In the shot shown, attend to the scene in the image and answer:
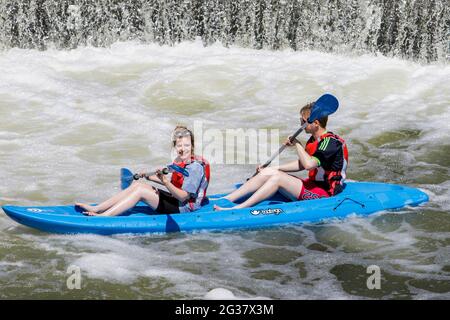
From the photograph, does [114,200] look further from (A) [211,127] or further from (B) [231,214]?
(A) [211,127]

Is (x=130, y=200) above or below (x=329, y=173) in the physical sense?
below

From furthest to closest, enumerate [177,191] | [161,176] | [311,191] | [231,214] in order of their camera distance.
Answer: [311,191], [231,214], [177,191], [161,176]

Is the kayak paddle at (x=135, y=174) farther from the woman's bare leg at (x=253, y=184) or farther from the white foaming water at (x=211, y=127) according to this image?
the woman's bare leg at (x=253, y=184)

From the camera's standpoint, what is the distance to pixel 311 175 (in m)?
6.65

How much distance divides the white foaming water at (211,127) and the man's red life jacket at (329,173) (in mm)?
322

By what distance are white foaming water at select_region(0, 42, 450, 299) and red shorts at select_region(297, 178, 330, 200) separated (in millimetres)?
278

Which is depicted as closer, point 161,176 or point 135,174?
point 161,176

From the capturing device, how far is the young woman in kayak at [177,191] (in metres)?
6.11

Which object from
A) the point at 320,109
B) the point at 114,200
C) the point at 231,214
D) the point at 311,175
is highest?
the point at 320,109

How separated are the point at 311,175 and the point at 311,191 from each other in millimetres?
138

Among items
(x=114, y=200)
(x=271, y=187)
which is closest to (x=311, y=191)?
(x=271, y=187)

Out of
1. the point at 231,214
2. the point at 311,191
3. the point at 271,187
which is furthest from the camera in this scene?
the point at 311,191

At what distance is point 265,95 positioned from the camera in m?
11.2
